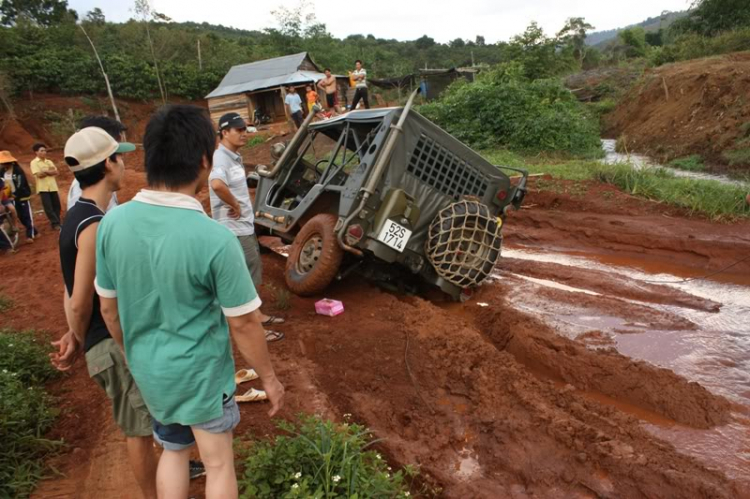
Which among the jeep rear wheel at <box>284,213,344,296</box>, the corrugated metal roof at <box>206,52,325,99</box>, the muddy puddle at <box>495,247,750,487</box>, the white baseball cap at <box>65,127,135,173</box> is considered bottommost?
the muddy puddle at <box>495,247,750,487</box>

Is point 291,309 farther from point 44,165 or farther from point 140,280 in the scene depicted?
point 44,165

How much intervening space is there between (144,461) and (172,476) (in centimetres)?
37

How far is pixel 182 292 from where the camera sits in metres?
1.71

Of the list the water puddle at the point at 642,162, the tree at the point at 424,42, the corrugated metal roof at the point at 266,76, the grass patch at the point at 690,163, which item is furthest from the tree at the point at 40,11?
the tree at the point at 424,42

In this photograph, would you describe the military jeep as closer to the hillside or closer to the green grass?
the green grass

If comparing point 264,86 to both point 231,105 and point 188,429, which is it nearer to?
point 231,105

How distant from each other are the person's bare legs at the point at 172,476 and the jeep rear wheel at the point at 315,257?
2690 mm

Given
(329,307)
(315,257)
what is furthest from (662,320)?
(315,257)

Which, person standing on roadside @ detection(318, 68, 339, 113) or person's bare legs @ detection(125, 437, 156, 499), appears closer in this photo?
person's bare legs @ detection(125, 437, 156, 499)

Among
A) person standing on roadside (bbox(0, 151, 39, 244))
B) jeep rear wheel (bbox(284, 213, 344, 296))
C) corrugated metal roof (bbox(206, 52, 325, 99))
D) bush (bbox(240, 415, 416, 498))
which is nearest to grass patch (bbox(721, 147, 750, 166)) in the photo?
jeep rear wheel (bbox(284, 213, 344, 296))

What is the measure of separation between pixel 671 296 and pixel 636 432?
2.55 metres

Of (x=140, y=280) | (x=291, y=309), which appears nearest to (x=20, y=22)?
(x=291, y=309)

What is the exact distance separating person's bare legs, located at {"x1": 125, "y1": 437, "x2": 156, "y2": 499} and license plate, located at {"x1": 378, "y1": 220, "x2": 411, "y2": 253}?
2.59 m

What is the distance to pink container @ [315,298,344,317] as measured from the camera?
187 inches
